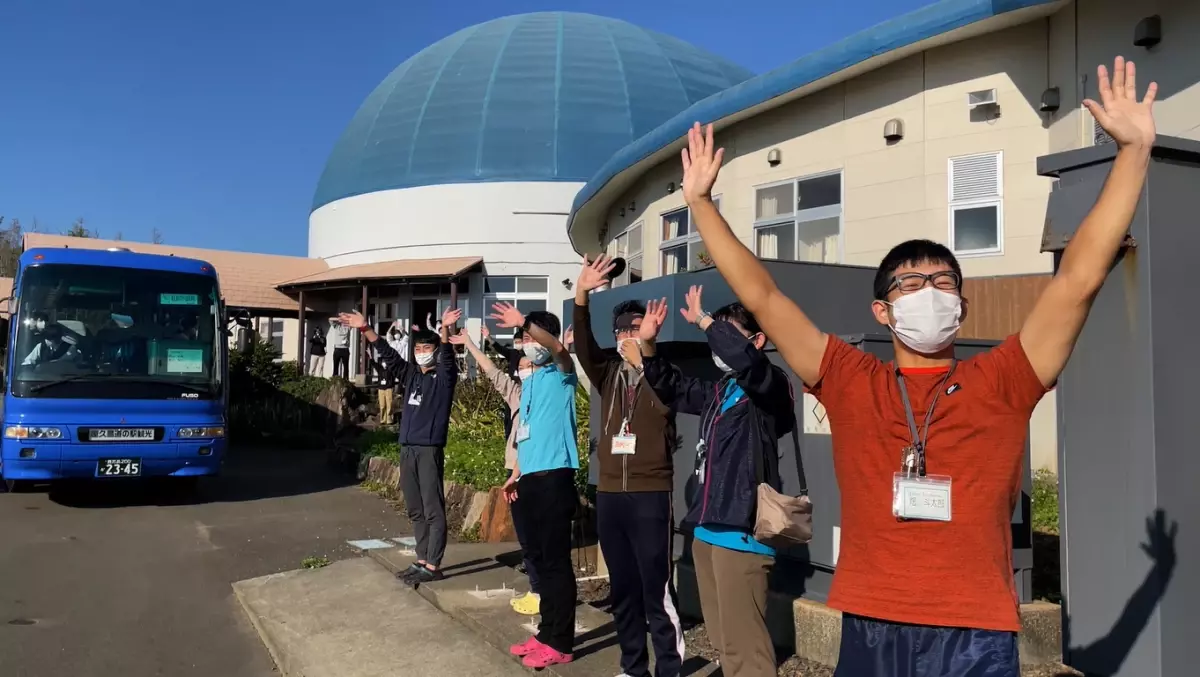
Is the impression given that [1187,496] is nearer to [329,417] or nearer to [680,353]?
[680,353]

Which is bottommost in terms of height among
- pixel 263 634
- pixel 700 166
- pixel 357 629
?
pixel 263 634

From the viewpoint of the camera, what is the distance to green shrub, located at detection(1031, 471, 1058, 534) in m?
7.63

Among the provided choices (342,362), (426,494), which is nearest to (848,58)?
(426,494)

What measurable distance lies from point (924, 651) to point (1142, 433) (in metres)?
1.51

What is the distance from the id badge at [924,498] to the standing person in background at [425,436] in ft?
16.2

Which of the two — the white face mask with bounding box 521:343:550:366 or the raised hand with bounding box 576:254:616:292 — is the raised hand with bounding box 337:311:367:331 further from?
the raised hand with bounding box 576:254:616:292

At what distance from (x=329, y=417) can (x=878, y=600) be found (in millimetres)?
19314

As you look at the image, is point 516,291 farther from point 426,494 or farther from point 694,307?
point 694,307

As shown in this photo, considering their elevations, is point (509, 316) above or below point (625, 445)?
above

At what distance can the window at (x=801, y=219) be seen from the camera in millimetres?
11445

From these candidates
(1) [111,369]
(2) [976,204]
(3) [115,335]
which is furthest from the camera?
(3) [115,335]

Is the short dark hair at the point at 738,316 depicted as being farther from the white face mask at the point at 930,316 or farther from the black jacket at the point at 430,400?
the black jacket at the point at 430,400

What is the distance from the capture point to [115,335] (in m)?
10.9

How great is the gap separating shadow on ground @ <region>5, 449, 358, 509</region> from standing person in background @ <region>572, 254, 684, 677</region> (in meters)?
8.95
